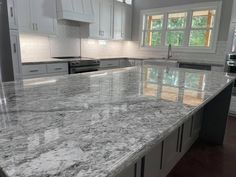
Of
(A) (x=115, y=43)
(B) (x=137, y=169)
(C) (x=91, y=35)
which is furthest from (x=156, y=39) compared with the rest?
(B) (x=137, y=169)

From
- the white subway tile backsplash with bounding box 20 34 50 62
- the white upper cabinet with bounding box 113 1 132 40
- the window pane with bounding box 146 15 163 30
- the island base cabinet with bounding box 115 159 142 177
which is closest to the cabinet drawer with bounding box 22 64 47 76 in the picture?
the white subway tile backsplash with bounding box 20 34 50 62

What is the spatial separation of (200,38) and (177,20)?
783mm

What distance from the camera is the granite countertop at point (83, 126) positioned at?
48 centimetres

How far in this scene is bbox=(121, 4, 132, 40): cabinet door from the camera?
17.0 ft

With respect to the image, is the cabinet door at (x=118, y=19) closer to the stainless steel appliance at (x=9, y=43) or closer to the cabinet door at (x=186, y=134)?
the stainless steel appliance at (x=9, y=43)

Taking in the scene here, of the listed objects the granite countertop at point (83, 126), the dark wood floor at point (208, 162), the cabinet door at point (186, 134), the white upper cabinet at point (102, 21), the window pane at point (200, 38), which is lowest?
the dark wood floor at point (208, 162)

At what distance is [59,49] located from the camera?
418cm

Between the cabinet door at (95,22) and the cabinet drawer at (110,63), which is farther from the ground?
the cabinet door at (95,22)

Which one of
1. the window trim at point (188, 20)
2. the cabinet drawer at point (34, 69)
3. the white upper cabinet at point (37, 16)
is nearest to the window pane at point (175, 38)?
the window trim at point (188, 20)

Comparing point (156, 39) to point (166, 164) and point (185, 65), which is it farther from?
point (166, 164)

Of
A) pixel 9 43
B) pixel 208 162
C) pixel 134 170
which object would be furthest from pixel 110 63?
pixel 134 170

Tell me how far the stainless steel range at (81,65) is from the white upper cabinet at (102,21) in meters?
0.73

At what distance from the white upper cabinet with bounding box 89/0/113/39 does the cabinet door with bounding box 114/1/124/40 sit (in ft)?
0.53

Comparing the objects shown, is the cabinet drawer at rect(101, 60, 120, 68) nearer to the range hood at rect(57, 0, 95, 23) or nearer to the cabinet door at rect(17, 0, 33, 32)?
the range hood at rect(57, 0, 95, 23)
